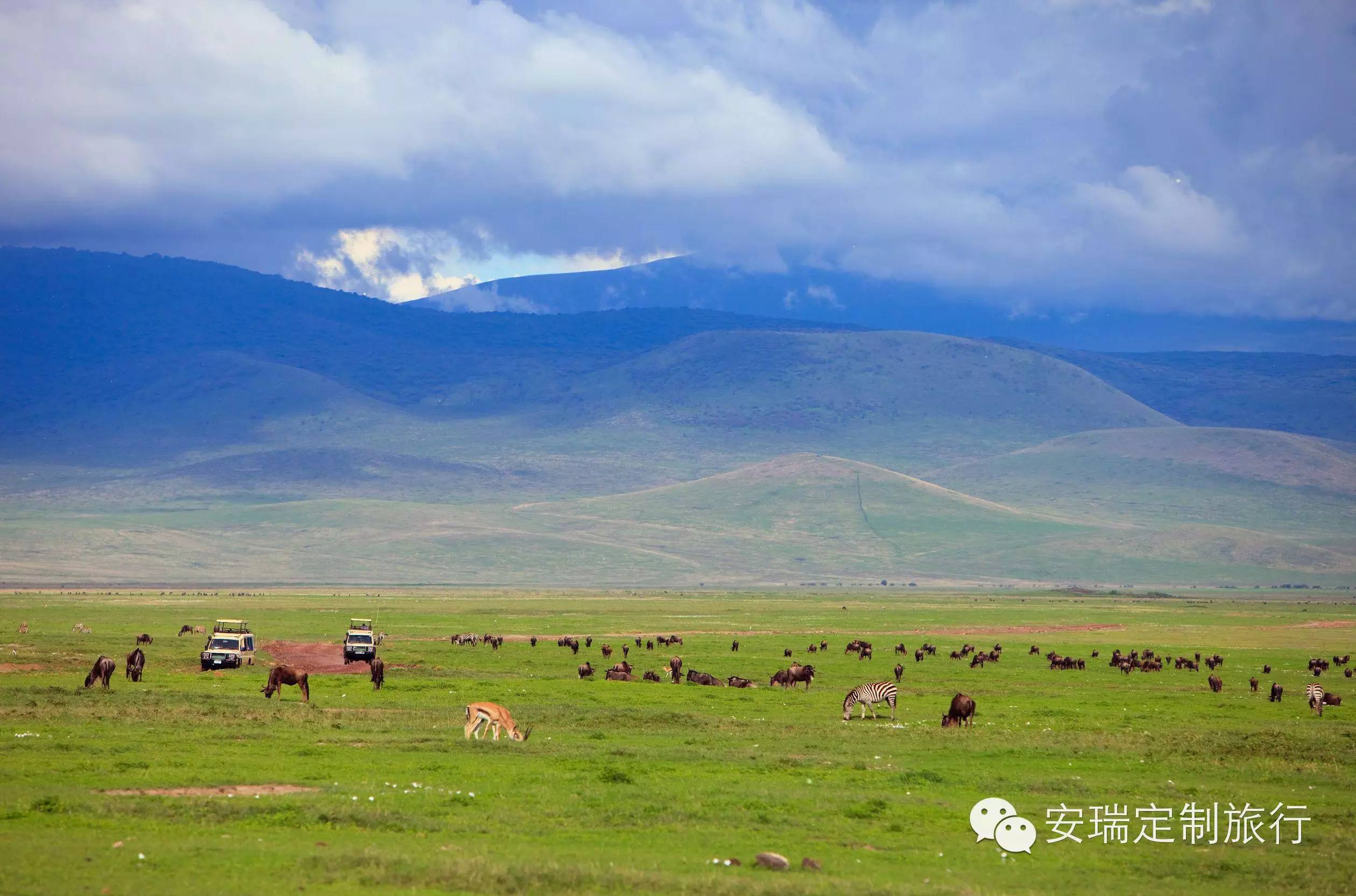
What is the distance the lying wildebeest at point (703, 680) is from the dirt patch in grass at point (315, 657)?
9.75 metres

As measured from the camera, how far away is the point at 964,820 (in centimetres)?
2014

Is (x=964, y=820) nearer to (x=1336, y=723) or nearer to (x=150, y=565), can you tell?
(x=1336, y=723)

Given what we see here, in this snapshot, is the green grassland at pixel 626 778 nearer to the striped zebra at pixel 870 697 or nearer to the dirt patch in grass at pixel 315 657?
the striped zebra at pixel 870 697

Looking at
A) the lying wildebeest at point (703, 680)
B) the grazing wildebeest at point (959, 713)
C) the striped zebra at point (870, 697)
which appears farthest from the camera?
the lying wildebeest at point (703, 680)

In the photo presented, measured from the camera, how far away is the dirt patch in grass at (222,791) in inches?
782

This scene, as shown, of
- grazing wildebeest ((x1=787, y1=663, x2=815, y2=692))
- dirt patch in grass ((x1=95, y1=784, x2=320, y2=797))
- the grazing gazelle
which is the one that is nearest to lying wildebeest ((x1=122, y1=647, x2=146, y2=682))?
the grazing gazelle

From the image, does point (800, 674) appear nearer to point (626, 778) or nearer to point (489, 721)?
point (489, 721)

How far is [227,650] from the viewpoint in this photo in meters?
43.2

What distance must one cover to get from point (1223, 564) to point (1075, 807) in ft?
557

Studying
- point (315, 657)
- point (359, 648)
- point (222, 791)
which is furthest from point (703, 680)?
point (222, 791)

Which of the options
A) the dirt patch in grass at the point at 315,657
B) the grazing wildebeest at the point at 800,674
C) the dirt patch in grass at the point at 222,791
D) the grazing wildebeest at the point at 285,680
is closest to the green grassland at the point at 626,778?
the dirt patch in grass at the point at 222,791

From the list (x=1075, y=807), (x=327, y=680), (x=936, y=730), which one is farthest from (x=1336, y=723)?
(x=327, y=680)

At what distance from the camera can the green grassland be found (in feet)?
53.6

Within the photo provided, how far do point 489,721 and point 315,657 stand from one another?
23345mm
